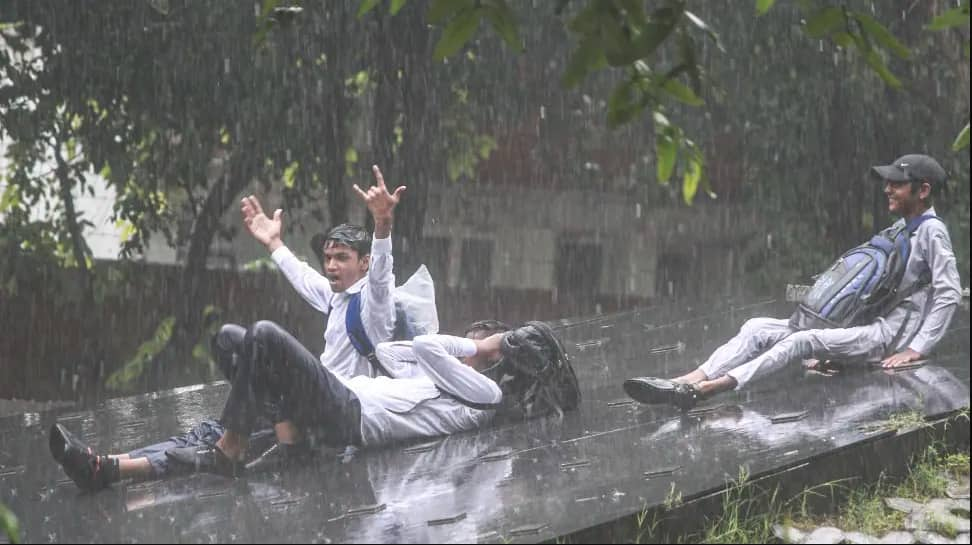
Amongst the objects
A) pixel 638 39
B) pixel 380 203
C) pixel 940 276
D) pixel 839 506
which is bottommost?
Result: pixel 839 506

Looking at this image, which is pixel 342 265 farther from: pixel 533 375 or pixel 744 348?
pixel 744 348

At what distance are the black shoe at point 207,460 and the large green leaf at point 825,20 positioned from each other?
347 cm

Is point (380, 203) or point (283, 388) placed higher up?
point (380, 203)

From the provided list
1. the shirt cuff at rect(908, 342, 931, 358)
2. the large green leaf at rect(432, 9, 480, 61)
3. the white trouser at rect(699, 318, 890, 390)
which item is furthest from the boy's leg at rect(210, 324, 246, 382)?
the shirt cuff at rect(908, 342, 931, 358)

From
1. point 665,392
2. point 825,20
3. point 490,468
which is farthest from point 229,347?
point 825,20

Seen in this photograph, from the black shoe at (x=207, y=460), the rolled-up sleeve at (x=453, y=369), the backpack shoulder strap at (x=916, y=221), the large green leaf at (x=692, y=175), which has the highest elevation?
the large green leaf at (x=692, y=175)

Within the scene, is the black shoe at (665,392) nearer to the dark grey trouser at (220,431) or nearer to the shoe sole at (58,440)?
the dark grey trouser at (220,431)

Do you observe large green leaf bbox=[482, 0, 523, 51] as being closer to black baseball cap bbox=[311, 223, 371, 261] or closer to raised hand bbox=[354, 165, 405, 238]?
raised hand bbox=[354, 165, 405, 238]

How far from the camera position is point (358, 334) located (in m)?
6.52

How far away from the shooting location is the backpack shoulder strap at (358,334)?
21.3 feet

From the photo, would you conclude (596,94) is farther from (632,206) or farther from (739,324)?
(632,206)

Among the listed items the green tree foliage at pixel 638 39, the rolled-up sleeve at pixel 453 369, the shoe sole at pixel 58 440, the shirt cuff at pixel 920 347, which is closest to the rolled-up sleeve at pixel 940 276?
the shirt cuff at pixel 920 347

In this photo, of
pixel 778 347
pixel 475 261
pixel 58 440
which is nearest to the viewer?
pixel 58 440

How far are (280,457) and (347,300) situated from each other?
2.76 feet
